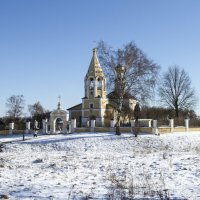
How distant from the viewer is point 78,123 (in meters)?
49.8

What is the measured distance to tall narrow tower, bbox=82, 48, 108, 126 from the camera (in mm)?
44750

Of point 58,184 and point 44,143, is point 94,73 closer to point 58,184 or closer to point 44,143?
point 44,143

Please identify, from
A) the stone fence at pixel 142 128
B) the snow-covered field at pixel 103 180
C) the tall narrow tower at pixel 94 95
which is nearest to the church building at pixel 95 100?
the tall narrow tower at pixel 94 95

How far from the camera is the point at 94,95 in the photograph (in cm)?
4622

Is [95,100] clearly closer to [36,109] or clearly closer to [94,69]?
[94,69]

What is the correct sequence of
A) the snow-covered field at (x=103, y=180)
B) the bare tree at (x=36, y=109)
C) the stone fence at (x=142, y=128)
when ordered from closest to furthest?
the snow-covered field at (x=103, y=180)
the stone fence at (x=142, y=128)
the bare tree at (x=36, y=109)

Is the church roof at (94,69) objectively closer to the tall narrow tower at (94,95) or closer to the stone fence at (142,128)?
the tall narrow tower at (94,95)

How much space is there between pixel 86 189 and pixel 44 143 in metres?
19.9

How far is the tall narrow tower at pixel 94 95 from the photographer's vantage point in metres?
44.8

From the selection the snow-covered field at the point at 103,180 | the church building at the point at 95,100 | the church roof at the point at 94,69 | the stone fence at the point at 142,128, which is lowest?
the snow-covered field at the point at 103,180

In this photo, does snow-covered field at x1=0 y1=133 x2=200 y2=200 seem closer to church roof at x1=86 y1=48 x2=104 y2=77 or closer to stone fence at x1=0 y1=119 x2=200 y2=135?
stone fence at x1=0 y1=119 x2=200 y2=135

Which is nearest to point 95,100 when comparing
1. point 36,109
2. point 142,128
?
point 142,128

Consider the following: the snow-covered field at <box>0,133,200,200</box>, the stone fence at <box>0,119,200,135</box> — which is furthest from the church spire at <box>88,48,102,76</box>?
the snow-covered field at <box>0,133,200,200</box>

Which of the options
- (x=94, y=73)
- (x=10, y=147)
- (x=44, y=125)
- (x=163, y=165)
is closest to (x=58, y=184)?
(x=163, y=165)
